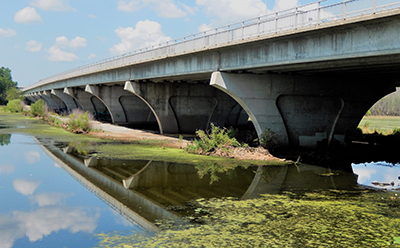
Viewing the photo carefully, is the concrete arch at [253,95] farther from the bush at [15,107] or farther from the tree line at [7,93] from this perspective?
the tree line at [7,93]

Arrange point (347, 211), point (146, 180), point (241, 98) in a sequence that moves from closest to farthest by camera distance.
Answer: point (347, 211) < point (146, 180) < point (241, 98)

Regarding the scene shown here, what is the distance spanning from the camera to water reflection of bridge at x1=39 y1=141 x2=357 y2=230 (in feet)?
43.7

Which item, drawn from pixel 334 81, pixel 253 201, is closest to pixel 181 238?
pixel 253 201

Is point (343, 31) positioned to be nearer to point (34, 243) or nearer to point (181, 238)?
point (181, 238)

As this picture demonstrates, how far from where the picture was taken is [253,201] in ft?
46.4

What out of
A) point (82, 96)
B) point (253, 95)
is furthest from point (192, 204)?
point (82, 96)

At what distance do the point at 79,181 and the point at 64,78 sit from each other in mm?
50819

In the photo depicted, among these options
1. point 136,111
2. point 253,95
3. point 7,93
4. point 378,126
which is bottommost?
point 378,126

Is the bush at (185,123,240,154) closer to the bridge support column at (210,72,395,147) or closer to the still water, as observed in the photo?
the bridge support column at (210,72,395,147)

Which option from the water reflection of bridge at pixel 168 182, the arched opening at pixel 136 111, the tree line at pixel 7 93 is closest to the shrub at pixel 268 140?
the water reflection of bridge at pixel 168 182

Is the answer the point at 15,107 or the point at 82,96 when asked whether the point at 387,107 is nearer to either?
the point at 82,96

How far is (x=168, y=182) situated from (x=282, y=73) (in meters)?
12.3

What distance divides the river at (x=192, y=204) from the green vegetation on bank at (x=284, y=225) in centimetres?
3

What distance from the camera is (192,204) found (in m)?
13.6
